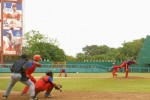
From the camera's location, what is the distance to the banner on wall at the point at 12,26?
48.8 m

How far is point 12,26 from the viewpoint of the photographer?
161 feet

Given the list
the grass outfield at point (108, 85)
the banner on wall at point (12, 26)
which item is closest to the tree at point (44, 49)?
the banner on wall at point (12, 26)

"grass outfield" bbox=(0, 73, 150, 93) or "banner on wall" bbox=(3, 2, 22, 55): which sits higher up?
"banner on wall" bbox=(3, 2, 22, 55)

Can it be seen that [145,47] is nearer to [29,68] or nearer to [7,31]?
[7,31]

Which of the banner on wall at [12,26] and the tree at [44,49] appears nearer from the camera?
the banner on wall at [12,26]

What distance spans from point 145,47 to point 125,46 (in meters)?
42.6

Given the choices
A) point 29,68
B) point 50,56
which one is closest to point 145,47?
point 50,56

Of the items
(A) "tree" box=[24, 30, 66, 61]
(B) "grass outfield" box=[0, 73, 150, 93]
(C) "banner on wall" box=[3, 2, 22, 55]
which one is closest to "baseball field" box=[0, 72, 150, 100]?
(B) "grass outfield" box=[0, 73, 150, 93]

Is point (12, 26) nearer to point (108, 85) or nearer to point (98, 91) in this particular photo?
point (108, 85)

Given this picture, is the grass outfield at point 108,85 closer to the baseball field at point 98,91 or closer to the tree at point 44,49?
the baseball field at point 98,91

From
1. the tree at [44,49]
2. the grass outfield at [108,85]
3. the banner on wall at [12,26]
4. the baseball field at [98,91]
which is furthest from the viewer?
the tree at [44,49]

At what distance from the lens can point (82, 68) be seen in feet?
216

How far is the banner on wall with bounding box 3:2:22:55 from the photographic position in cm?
4884

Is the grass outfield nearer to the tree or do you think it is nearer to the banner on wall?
the banner on wall
